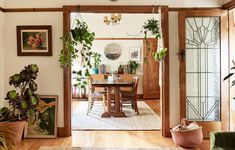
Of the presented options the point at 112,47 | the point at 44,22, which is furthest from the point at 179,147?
the point at 112,47

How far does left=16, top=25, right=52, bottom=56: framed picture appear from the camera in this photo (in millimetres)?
Result: 4770

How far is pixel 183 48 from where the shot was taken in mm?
4695

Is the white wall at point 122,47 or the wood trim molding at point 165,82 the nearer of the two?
the wood trim molding at point 165,82

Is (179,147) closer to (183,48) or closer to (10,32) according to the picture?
(183,48)

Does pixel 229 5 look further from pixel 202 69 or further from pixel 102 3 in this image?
pixel 102 3

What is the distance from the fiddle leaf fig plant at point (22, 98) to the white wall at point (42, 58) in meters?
0.33

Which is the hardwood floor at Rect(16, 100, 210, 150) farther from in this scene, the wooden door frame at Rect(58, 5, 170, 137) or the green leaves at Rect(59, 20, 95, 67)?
the green leaves at Rect(59, 20, 95, 67)

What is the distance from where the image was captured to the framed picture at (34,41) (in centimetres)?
477

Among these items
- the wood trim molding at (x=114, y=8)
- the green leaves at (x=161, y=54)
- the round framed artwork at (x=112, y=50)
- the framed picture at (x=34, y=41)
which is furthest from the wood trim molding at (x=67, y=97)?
the round framed artwork at (x=112, y=50)

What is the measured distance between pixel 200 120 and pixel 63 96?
2354 mm

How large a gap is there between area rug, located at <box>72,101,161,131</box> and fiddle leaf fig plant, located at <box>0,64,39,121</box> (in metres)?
1.30

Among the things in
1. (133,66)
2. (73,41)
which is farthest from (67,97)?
(133,66)

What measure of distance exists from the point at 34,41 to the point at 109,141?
2085mm

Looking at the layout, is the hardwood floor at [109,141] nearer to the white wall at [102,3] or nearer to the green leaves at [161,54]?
the green leaves at [161,54]
